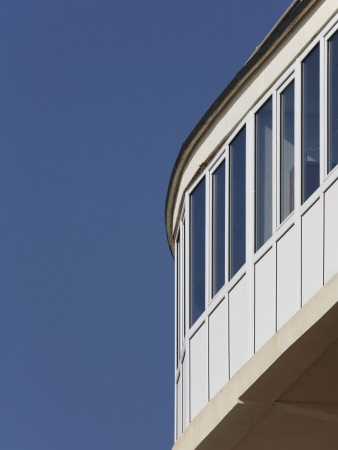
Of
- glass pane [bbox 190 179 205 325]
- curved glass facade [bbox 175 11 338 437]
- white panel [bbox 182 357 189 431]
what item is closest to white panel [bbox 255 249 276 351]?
curved glass facade [bbox 175 11 338 437]

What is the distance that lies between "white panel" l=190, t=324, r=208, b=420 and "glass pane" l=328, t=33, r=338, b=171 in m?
3.66

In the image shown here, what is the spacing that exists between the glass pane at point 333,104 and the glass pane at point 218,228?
276cm

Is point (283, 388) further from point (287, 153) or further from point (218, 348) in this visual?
point (287, 153)

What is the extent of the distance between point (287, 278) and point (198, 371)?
2.77 metres

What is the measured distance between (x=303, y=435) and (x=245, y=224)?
8.81ft

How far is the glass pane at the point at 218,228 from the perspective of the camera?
54.0 ft

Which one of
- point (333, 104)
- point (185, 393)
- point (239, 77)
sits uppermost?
point (239, 77)

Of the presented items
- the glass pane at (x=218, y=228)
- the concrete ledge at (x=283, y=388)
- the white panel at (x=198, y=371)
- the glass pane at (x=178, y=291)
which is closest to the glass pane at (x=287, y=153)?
the concrete ledge at (x=283, y=388)

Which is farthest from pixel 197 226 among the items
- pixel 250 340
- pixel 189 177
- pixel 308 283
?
pixel 308 283

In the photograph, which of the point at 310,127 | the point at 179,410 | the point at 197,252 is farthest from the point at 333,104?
the point at 179,410

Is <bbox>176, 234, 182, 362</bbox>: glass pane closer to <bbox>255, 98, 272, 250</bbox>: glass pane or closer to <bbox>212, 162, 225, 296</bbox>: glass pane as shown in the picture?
<bbox>212, 162, 225, 296</bbox>: glass pane

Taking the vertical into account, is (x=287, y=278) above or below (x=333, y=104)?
below

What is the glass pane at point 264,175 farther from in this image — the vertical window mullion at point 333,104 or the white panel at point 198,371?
the white panel at point 198,371

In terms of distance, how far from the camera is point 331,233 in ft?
44.8
